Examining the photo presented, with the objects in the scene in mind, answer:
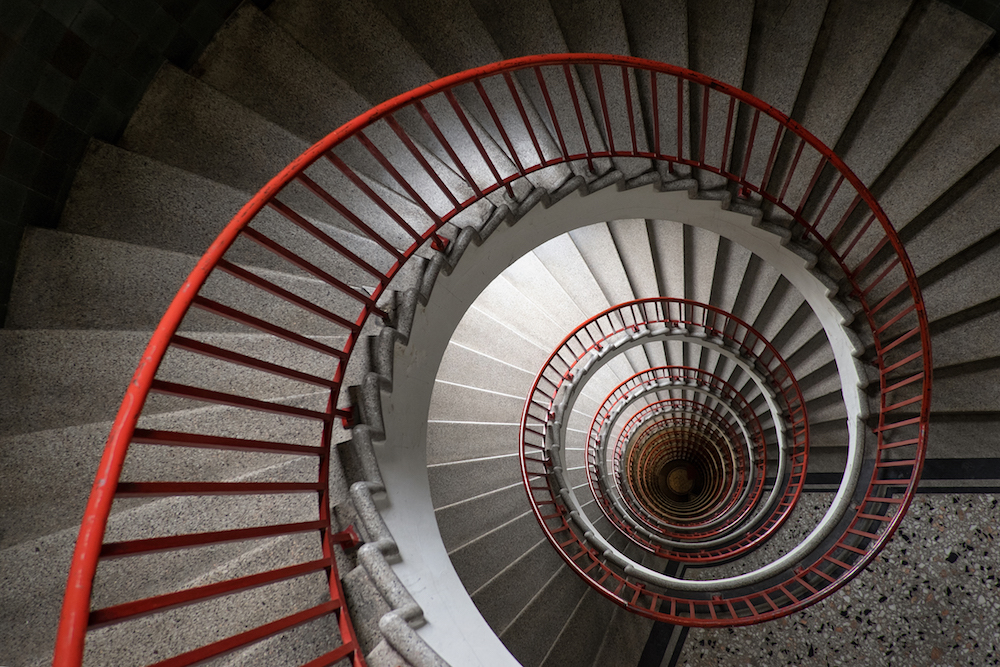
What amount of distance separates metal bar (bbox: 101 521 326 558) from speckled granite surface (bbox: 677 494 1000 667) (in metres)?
5.09

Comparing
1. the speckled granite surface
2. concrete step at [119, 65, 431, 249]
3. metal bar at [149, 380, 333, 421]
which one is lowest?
the speckled granite surface

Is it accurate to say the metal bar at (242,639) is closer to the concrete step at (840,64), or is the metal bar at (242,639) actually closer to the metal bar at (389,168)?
the metal bar at (389,168)

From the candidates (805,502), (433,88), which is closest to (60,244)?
(433,88)

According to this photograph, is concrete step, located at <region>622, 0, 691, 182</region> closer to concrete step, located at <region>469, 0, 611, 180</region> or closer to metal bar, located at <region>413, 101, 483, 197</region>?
concrete step, located at <region>469, 0, 611, 180</region>

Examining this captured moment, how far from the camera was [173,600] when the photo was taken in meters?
1.63

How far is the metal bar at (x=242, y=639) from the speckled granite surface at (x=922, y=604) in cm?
483

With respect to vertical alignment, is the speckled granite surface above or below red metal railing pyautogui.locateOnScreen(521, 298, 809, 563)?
below

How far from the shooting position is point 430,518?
325cm

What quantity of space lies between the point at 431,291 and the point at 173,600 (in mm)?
2010

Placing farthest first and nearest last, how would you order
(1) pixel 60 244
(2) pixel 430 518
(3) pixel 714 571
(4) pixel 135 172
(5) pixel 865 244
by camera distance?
1. (3) pixel 714 571
2. (5) pixel 865 244
3. (2) pixel 430 518
4. (4) pixel 135 172
5. (1) pixel 60 244

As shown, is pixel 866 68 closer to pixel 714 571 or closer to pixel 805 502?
pixel 805 502

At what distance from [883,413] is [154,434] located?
5322 millimetres

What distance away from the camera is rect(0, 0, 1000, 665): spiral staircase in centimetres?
231

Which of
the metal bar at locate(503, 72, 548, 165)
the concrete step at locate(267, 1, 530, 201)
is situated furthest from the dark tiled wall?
the metal bar at locate(503, 72, 548, 165)
